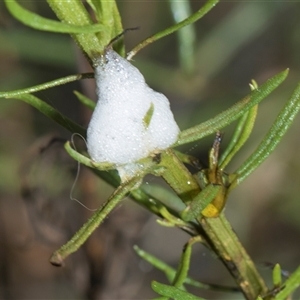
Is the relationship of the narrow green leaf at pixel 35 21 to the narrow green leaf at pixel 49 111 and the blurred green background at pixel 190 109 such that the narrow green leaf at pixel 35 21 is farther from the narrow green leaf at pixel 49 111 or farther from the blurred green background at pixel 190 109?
the blurred green background at pixel 190 109

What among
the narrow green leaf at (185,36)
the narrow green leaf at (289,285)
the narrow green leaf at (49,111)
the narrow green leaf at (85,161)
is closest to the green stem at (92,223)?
the narrow green leaf at (85,161)

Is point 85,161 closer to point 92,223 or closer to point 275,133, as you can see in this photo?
point 92,223

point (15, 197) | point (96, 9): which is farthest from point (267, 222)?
point (96, 9)

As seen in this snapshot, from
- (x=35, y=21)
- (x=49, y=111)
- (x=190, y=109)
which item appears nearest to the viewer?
(x=35, y=21)

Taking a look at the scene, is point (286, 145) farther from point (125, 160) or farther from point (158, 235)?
point (125, 160)

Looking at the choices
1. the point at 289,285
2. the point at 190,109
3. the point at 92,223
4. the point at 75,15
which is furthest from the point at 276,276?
the point at 190,109

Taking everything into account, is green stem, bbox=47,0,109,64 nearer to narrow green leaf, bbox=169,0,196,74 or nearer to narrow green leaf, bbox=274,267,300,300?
narrow green leaf, bbox=274,267,300,300
